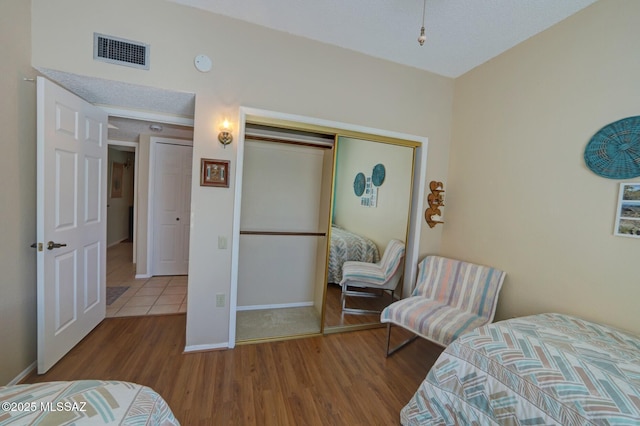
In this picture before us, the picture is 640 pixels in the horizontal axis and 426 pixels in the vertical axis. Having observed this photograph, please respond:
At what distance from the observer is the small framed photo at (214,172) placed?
2.07m

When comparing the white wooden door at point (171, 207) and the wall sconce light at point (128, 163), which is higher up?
the wall sconce light at point (128, 163)

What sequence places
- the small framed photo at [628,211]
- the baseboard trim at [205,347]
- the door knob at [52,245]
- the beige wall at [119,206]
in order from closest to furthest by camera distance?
the small framed photo at [628,211] → the door knob at [52,245] → the baseboard trim at [205,347] → the beige wall at [119,206]

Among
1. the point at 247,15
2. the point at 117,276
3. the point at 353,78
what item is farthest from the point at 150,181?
the point at 353,78

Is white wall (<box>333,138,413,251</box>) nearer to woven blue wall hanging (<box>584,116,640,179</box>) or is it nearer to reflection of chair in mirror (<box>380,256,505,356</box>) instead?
reflection of chair in mirror (<box>380,256,505,356</box>)

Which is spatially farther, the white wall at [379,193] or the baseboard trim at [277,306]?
the baseboard trim at [277,306]

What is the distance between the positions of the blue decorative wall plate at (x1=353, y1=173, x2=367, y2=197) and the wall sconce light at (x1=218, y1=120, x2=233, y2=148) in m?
1.41

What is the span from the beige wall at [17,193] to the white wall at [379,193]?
2.44 meters

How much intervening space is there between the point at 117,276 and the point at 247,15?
409 centimetres

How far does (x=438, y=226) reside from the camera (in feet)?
9.53

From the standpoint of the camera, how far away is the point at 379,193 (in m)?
2.92

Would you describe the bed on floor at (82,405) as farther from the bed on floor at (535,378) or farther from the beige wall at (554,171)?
the beige wall at (554,171)

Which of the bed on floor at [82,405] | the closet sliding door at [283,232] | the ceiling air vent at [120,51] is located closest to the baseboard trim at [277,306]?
the closet sliding door at [283,232]

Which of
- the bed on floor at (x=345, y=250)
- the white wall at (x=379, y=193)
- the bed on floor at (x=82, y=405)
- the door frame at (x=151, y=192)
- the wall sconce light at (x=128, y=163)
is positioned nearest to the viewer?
the bed on floor at (x=82, y=405)

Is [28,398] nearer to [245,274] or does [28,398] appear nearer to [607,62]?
[245,274]
